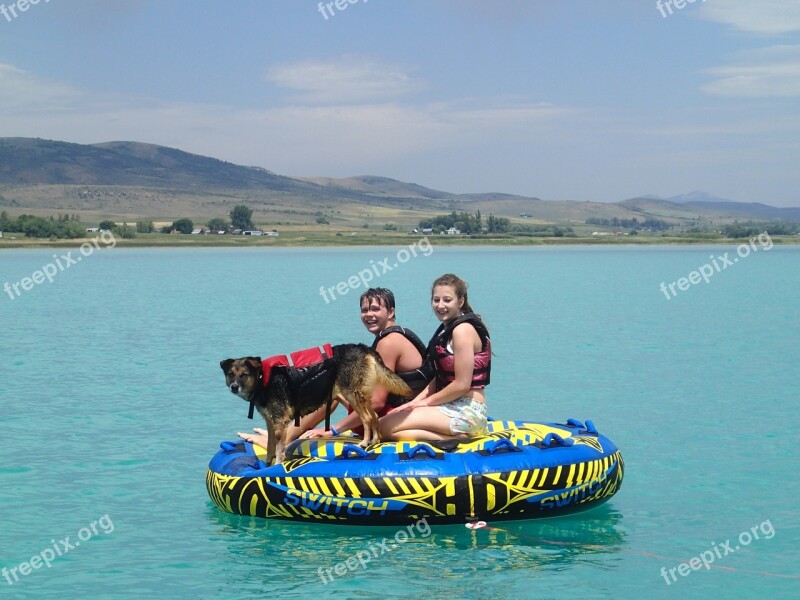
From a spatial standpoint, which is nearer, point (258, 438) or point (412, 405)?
point (412, 405)

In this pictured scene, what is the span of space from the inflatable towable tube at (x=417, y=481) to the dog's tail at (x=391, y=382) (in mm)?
489

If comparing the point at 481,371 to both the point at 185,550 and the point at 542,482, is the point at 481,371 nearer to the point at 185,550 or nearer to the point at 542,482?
the point at 542,482

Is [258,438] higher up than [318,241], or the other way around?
[258,438]

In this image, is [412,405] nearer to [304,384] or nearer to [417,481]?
[417,481]

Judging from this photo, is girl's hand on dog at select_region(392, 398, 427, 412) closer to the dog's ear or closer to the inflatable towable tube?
the inflatable towable tube

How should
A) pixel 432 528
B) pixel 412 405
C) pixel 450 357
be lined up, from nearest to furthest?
pixel 432 528
pixel 450 357
pixel 412 405

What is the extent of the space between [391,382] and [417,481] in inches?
40.6

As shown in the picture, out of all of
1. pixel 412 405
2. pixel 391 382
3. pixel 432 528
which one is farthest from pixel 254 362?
pixel 432 528

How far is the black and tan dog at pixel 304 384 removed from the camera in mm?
10164

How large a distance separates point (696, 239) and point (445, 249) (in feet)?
142

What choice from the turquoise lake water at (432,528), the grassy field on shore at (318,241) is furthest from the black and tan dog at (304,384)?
the grassy field on shore at (318,241)

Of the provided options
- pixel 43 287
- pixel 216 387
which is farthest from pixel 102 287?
pixel 216 387

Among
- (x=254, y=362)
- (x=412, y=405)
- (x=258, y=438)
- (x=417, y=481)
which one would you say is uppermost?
(x=254, y=362)

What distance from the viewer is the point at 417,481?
9.90 metres
